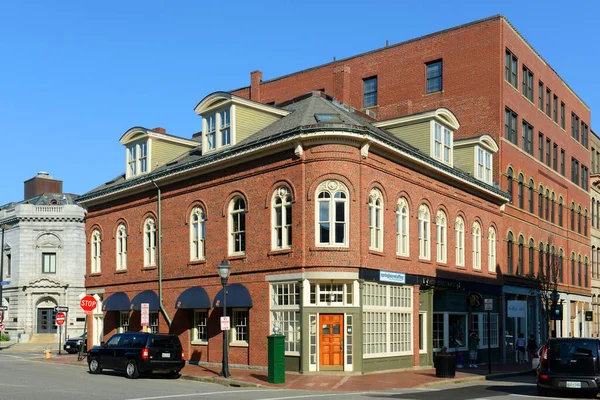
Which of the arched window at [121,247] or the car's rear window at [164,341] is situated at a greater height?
the arched window at [121,247]

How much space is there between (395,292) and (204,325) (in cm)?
842

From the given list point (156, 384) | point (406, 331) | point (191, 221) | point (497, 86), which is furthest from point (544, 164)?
point (156, 384)

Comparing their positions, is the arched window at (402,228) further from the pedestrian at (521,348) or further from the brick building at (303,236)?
the pedestrian at (521,348)

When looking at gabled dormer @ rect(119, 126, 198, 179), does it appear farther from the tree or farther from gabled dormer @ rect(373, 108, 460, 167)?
the tree

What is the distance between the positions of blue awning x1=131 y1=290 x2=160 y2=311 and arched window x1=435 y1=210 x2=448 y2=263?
13.1 metres

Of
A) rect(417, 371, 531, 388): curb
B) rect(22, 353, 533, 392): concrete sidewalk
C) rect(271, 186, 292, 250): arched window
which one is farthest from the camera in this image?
rect(271, 186, 292, 250): arched window

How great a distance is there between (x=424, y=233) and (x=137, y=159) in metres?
15.0

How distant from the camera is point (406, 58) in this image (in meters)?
47.7

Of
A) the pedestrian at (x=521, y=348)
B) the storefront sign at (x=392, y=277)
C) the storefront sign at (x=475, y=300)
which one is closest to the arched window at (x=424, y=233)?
the storefront sign at (x=392, y=277)

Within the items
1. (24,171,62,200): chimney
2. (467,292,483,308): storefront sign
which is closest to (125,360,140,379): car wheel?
(467,292,483,308): storefront sign

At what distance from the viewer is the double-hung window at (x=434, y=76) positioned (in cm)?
4625

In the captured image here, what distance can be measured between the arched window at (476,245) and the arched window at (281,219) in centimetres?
1355

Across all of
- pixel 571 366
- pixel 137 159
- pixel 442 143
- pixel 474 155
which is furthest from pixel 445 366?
pixel 137 159

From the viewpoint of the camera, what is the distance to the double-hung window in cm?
4625
